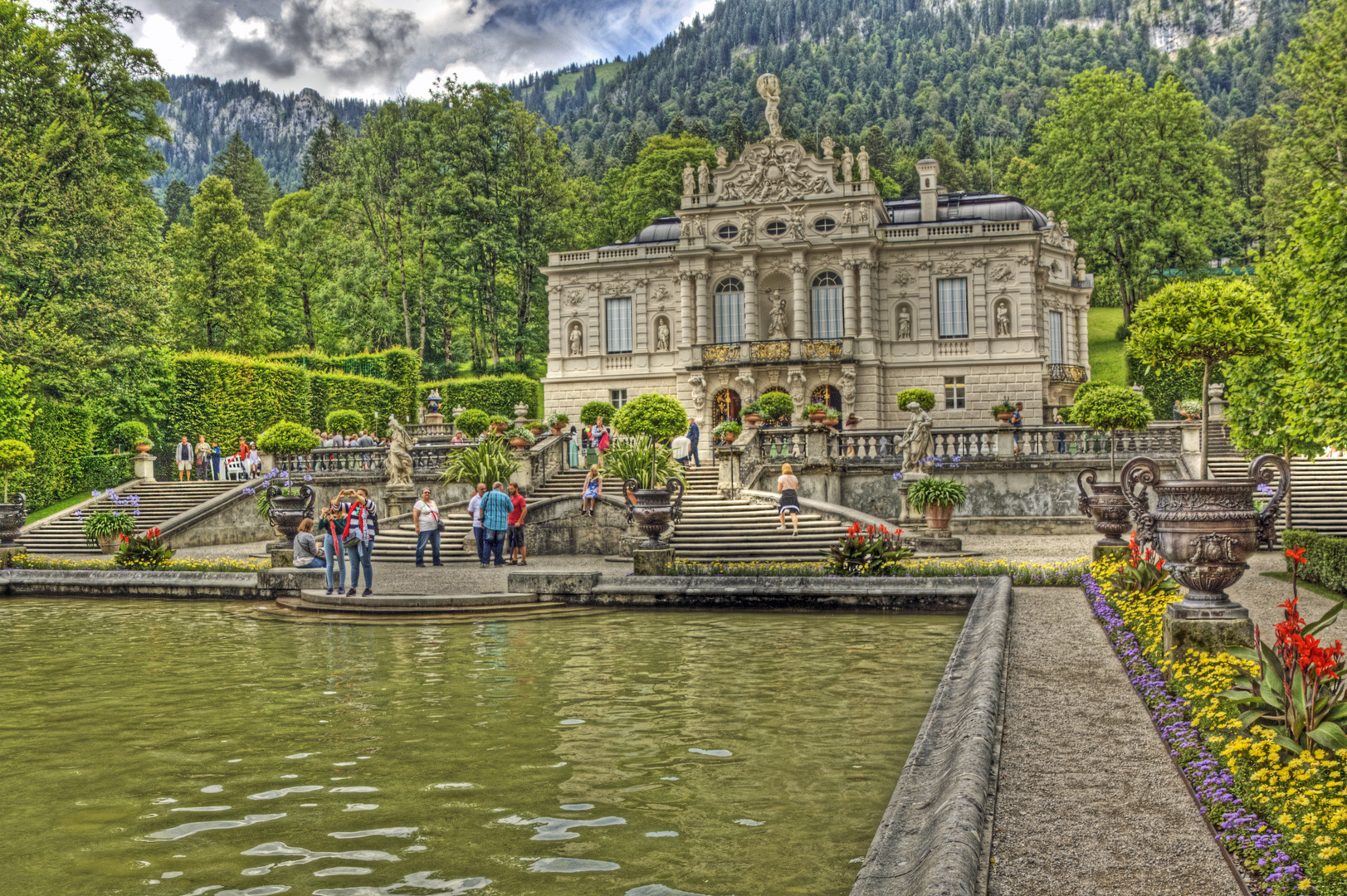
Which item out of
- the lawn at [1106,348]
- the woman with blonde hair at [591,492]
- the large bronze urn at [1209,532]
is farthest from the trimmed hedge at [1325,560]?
the lawn at [1106,348]

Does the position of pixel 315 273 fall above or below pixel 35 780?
above

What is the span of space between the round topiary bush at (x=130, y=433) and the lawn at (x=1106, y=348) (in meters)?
39.5

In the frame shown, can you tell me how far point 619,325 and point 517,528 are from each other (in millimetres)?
24783

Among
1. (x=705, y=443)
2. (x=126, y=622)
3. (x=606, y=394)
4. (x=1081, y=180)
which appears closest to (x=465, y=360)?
(x=606, y=394)

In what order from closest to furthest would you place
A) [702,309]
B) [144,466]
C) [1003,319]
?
[144,466], [1003,319], [702,309]

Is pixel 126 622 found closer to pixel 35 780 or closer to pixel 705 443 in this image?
pixel 35 780

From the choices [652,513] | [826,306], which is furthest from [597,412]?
[652,513]

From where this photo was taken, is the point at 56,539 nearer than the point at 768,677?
No

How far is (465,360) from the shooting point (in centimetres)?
6906

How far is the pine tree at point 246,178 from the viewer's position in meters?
76.6

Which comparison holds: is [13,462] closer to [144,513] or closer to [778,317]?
[144,513]

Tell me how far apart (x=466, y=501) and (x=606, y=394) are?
60.9 ft

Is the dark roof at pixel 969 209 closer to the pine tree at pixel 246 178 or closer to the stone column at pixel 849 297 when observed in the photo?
the stone column at pixel 849 297

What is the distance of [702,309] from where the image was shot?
4275cm
